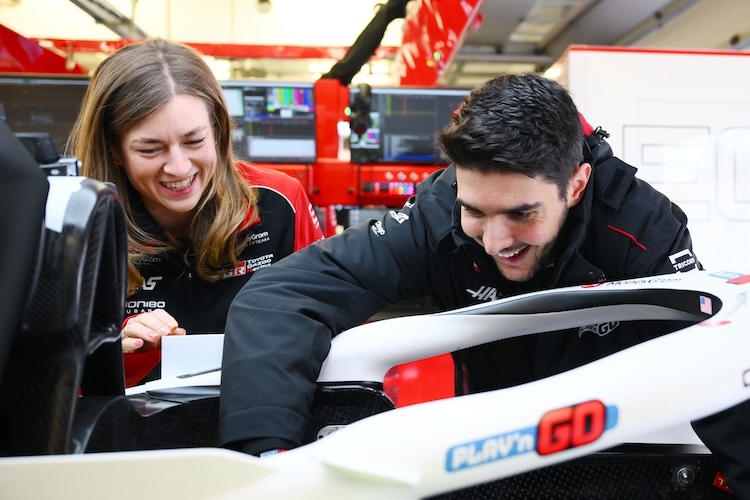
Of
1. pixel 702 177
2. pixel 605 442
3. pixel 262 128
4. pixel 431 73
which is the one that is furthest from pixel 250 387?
pixel 431 73

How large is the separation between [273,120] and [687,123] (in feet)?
4.76

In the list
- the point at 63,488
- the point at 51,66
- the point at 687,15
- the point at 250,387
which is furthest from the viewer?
the point at 687,15

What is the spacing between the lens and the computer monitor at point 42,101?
96.5 inches

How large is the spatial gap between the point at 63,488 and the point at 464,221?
61 cm

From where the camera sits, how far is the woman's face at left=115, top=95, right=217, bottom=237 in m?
1.11

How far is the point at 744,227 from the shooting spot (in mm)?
2498

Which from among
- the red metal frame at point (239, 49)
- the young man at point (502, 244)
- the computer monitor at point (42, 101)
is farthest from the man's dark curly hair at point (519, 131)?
the red metal frame at point (239, 49)

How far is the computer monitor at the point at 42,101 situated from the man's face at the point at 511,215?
1936mm

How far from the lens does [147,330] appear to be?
0.98m

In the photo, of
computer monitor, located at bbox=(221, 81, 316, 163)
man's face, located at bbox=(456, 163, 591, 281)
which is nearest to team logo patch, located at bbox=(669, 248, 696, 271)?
man's face, located at bbox=(456, 163, 591, 281)

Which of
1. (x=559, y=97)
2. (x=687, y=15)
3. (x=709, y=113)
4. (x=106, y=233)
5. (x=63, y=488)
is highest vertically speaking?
(x=687, y=15)

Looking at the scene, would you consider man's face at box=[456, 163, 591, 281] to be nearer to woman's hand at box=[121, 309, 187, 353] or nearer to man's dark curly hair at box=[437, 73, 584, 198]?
man's dark curly hair at box=[437, 73, 584, 198]

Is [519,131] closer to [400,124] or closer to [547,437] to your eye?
[547,437]

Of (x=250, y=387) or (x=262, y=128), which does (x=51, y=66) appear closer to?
(x=262, y=128)
